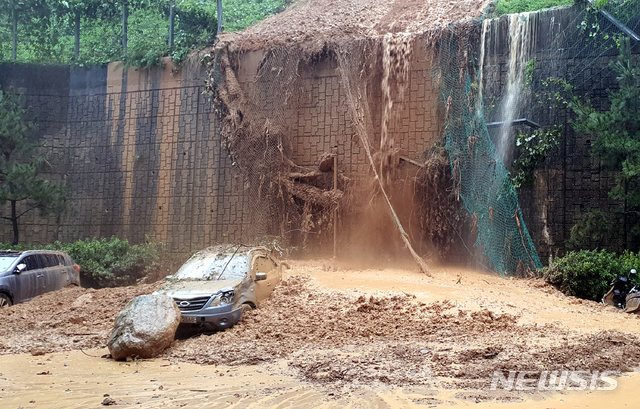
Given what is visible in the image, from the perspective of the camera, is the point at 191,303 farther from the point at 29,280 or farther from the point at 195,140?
the point at 195,140

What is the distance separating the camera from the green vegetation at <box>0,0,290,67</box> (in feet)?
65.0

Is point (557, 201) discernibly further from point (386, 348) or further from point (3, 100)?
point (3, 100)

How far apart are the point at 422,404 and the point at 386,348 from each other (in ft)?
7.73

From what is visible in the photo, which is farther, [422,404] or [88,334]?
[88,334]

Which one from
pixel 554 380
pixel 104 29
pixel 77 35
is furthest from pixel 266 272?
pixel 104 29

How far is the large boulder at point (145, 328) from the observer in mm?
7594

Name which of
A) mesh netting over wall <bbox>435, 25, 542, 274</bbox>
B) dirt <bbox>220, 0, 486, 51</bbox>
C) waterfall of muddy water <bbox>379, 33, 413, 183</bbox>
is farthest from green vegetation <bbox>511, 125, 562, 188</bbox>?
dirt <bbox>220, 0, 486, 51</bbox>

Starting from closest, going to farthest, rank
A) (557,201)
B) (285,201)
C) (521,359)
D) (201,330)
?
1. (521,359)
2. (201,330)
3. (557,201)
4. (285,201)

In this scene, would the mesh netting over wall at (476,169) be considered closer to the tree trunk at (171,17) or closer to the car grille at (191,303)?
the car grille at (191,303)

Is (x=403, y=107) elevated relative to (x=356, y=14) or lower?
lower

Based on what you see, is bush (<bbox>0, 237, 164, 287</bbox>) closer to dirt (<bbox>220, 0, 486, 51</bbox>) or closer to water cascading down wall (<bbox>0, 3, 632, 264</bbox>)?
water cascading down wall (<bbox>0, 3, 632, 264</bbox>)

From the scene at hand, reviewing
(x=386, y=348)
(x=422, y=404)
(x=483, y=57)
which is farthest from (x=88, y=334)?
(x=483, y=57)

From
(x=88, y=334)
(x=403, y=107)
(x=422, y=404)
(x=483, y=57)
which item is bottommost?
(x=88, y=334)

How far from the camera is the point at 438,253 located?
15.7 meters
